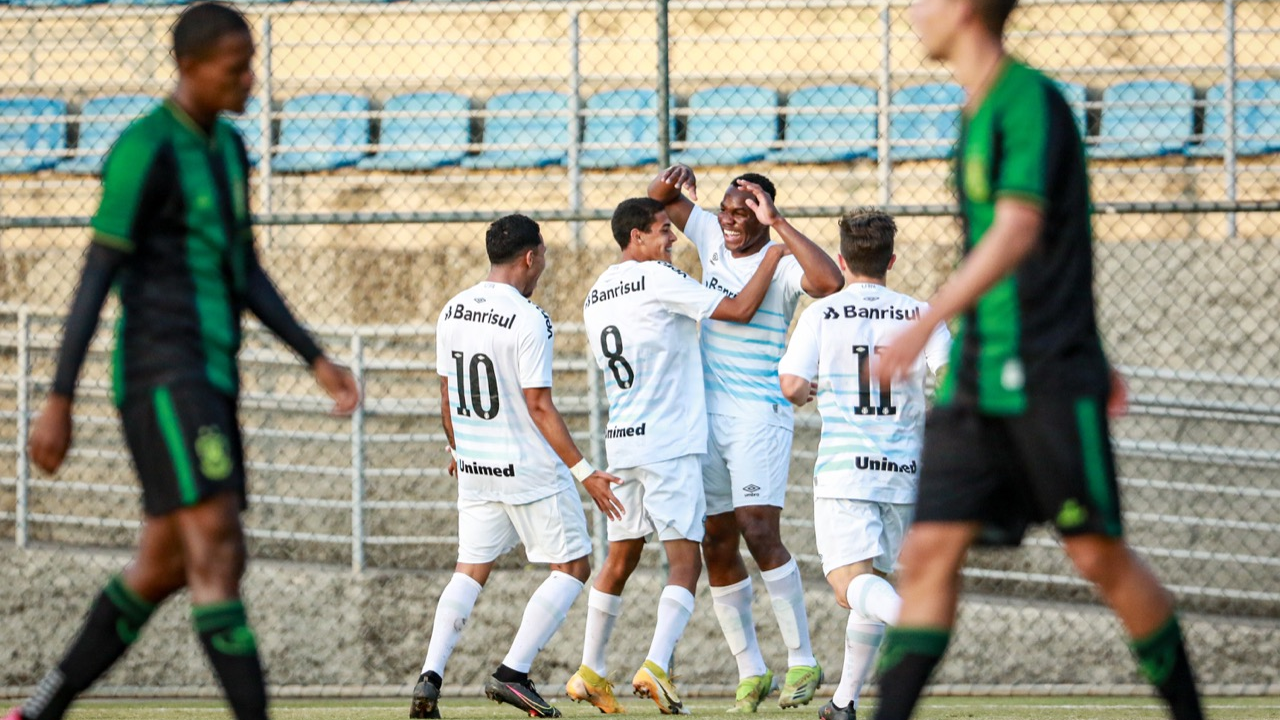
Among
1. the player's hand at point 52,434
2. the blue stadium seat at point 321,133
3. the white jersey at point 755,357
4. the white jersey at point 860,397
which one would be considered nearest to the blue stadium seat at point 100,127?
the blue stadium seat at point 321,133

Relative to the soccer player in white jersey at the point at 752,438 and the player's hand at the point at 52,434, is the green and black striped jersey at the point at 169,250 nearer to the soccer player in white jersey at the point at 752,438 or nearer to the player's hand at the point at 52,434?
the player's hand at the point at 52,434

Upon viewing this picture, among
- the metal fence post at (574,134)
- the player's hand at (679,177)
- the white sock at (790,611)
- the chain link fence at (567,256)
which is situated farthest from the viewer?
the metal fence post at (574,134)

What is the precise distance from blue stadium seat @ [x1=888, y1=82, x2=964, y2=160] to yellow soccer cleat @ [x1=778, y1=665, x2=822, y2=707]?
6.10m

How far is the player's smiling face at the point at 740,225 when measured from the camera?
7008 mm

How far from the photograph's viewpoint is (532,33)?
13852mm

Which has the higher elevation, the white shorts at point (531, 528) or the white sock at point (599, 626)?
the white shorts at point (531, 528)

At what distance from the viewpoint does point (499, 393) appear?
259 inches

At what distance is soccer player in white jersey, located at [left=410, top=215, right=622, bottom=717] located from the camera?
6.49 metres

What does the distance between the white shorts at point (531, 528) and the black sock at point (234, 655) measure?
2.92 meters

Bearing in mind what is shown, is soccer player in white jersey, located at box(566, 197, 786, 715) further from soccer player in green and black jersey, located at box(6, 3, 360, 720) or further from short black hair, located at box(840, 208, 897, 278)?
soccer player in green and black jersey, located at box(6, 3, 360, 720)

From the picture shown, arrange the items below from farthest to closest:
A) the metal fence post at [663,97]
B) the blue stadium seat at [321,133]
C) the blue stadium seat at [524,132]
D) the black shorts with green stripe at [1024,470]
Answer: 1. the blue stadium seat at [321,133]
2. the blue stadium seat at [524,132]
3. the metal fence post at [663,97]
4. the black shorts with green stripe at [1024,470]

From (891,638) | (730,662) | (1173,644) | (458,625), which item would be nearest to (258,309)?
(891,638)

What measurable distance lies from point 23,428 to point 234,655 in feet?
22.1

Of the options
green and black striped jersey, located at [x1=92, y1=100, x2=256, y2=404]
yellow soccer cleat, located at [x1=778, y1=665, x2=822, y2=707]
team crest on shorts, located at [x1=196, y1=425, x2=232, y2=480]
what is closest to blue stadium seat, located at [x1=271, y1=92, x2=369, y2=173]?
yellow soccer cleat, located at [x1=778, y1=665, x2=822, y2=707]
